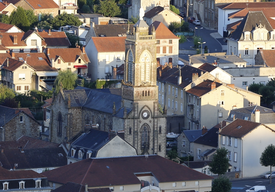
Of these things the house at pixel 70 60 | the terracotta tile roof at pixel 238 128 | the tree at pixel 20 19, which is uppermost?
the tree at pixel 20 19

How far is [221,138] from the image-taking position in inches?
4240

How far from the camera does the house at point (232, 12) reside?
160 meters

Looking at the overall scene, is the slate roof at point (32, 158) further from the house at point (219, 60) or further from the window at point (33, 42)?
the window at point (33, 42)

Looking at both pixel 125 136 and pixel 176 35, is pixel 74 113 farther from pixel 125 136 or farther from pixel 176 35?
pixel 176 35

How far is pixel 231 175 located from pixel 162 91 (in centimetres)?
2522

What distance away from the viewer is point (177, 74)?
127562 millimetres

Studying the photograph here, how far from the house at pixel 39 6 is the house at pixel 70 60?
106 feet

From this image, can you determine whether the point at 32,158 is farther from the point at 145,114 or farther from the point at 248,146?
the point at 248,146

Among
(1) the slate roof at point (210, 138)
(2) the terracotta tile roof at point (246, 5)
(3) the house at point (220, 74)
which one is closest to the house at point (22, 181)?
(1) the slate roof at point (210, 138)

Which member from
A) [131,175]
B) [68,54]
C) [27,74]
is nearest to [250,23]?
[68,54]

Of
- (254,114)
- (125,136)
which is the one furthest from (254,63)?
(125,136)

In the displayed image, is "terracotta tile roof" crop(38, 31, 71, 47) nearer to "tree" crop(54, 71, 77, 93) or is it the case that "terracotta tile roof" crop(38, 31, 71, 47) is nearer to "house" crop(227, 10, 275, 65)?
"tree" crop(54, 71, 77, 93)

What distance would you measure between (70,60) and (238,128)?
39660mm

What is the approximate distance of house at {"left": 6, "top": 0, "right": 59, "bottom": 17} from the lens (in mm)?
174375
